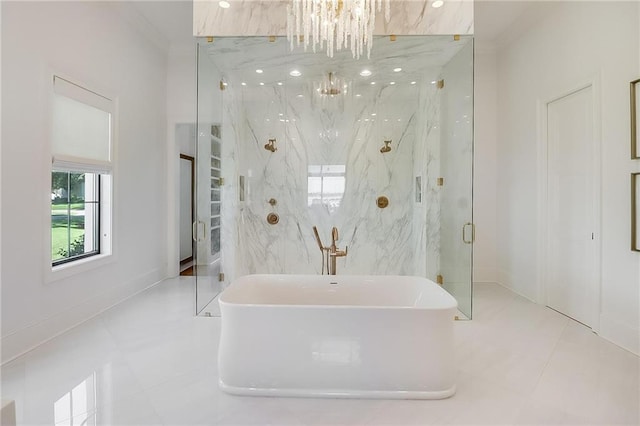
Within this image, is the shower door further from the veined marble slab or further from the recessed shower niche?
the veined marble slab

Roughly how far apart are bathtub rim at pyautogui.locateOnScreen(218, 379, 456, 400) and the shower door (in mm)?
1492

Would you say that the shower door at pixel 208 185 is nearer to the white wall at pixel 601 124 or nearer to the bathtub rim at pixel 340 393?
the bathtub rim at pixel 340 393

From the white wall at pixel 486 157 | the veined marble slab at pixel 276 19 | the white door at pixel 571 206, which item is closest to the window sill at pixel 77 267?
the veined marble slab at pixel 276 19

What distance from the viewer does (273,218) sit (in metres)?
3.75

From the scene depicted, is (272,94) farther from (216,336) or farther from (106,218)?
(216,336)

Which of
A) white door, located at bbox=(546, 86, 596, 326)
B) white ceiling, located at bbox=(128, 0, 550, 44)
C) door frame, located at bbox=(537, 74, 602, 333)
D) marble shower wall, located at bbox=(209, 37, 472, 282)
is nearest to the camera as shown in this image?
door frame, located at bbox=(537, 74, 602, 333)

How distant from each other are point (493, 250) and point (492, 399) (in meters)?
2.87

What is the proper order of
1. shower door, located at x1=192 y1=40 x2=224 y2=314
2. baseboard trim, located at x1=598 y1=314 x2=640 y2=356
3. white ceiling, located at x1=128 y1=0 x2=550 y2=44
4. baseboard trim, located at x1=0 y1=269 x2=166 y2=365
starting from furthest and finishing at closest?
white ceiling, located at x1=128 y1=0 x2=550 y2=44
shower door, located at x1=192 y1=40 x2=224 y2=314
baseboard trim, located at x1=598 y1=314 x2=640 y2=356
baseboard trim, located at x1=0 y1=269 x2=166 y2=365

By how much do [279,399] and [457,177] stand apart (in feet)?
8.50

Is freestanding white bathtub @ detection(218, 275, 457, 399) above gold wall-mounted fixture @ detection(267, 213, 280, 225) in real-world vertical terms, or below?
below

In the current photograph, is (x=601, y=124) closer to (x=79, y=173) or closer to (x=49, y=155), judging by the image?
(x=49, y=155)

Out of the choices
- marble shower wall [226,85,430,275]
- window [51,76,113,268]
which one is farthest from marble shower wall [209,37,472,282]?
window [51,76,113,268]

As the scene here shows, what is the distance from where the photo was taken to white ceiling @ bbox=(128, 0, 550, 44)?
3.41m

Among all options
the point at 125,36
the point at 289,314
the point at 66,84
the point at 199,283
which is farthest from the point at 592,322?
the point at 125,36
